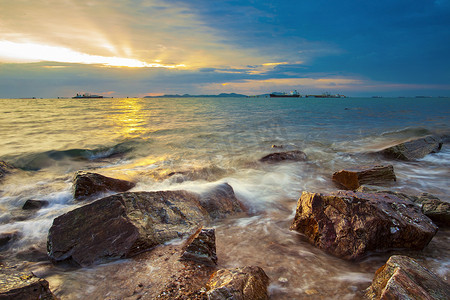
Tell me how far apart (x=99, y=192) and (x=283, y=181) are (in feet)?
17.1

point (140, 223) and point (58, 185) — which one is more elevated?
point (140, 223)

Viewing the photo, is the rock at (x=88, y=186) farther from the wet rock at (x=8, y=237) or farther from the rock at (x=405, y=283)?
the rock at (x=405, y=283)

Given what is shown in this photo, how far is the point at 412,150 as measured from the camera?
10.2 meters

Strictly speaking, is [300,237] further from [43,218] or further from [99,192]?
[43,218]

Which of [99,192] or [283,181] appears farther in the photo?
[283,181]

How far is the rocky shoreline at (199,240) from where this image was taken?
2.26 m

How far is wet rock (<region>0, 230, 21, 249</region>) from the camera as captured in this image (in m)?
3.90

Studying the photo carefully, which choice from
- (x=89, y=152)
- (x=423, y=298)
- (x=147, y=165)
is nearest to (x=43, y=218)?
(x=147, y=165)

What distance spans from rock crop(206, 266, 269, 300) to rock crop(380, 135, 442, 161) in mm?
10062

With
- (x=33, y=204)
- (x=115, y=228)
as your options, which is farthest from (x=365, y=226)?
(x=33, y=204)

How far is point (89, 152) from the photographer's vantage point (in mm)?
11016

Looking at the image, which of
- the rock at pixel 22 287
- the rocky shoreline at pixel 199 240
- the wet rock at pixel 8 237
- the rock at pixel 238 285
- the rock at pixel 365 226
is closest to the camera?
the rock at pixel 22 287

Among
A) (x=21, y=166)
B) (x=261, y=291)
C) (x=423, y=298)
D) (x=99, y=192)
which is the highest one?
(x=423, y=298)


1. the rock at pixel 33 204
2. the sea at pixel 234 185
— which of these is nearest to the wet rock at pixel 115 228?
the sea at pixel 234 185
